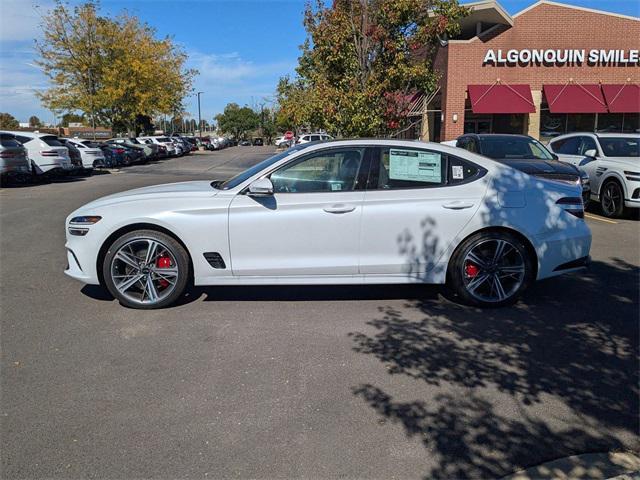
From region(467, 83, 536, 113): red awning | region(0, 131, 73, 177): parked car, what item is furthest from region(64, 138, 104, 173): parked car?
region(467, 83, 536, 113): red awning

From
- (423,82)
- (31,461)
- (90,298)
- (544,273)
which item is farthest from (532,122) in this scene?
(31,461)

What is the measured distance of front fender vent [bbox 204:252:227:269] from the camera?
5.02m

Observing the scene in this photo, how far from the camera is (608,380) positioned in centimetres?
379

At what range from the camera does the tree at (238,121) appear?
110062mm

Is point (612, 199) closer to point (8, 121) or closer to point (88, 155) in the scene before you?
point (88, 155)

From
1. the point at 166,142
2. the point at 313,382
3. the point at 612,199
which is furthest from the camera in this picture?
the point at 166,142

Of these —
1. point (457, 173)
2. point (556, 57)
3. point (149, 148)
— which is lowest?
point (457, 173)

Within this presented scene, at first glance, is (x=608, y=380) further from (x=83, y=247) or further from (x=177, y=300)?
(x=83, y=247)

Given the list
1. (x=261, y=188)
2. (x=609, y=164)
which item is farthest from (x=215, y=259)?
(x=609, y=164)

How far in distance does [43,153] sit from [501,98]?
1994 cm

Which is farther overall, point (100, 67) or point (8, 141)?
point (100, 67)

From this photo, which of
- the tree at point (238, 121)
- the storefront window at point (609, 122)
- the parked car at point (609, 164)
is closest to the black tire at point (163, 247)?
the parked car at point (609, 164)

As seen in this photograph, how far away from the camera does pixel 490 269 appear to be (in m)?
5.22

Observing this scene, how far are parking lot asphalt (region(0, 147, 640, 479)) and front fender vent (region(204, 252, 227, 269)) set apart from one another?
1.51ft
